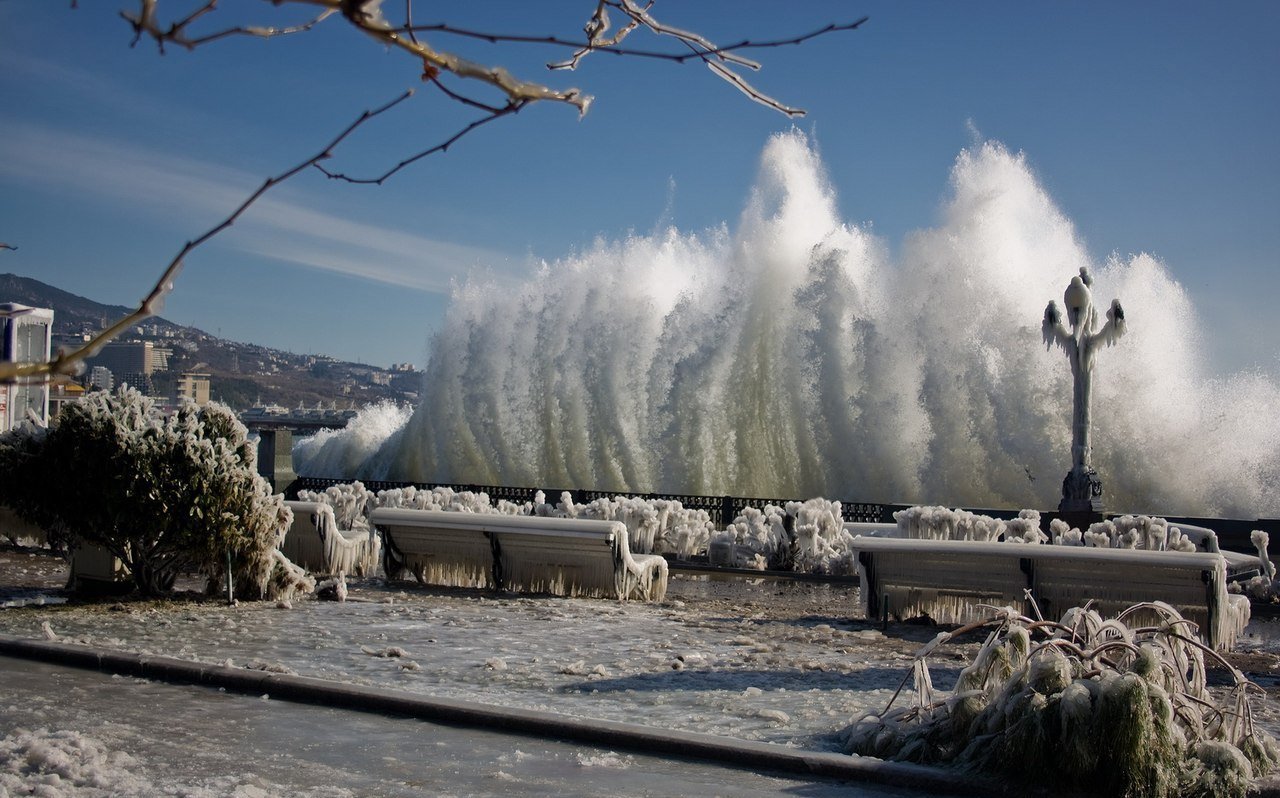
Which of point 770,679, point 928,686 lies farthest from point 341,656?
point 928,686

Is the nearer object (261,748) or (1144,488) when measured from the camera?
(261,748)

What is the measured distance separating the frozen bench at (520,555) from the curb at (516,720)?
473 centimetres

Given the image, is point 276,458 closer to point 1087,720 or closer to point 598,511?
point 598,511

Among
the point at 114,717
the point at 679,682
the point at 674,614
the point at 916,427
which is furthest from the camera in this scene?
the point at 916,427

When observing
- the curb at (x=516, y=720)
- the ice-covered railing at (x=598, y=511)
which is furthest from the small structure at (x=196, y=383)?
the curb at (x=516, y=720)

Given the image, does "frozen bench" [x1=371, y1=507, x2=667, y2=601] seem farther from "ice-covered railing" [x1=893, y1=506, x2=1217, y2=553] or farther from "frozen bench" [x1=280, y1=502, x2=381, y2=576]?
"ice-covered railing" [x1=893, y1=506, x2=1217, y2=553]

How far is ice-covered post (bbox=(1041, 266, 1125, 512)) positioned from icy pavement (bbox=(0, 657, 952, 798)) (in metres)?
15.7

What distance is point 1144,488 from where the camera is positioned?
101 feet

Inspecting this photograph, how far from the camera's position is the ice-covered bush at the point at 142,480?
384 inches

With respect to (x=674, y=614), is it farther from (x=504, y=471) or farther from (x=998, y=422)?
(x=504, y=471)

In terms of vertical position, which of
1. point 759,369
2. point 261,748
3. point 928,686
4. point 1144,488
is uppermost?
point 759,369

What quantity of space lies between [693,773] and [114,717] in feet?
10.3

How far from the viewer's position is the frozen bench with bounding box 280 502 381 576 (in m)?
13.0

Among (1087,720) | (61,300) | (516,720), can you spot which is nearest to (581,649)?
(516,720)
